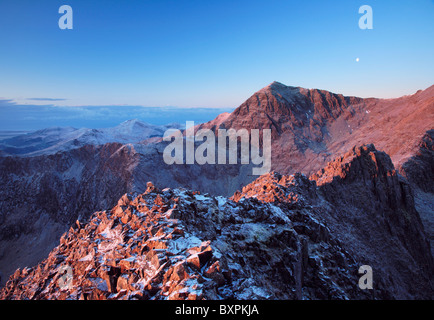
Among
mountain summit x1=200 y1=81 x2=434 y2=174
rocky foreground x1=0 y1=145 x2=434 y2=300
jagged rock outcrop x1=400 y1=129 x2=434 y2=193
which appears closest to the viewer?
rocky foreground x1=0 y1=145 x2=434 y2=300

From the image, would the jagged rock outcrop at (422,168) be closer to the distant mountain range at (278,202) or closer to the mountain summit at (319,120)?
the distant mountain range at (278,202)

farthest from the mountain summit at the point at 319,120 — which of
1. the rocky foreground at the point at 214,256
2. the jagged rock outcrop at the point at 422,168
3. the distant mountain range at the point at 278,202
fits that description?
the rocky foreground at the point at 214,256

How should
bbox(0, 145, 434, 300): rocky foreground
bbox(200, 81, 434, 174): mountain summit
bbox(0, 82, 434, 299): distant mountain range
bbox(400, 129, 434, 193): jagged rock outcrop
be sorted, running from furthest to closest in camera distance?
bbox(200, 81, 434, 174): mountain summit < bbox(400, 129, 434, 193): jagged rock outcrop < bbox(0, 82, 434, 299): distant mountain range < bbox(0, 145, 434, 300): rocky foreground

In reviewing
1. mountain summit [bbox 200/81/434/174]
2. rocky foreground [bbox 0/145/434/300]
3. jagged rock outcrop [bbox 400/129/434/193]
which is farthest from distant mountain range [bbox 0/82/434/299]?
mountain summit [bbox 200/81/434/174]

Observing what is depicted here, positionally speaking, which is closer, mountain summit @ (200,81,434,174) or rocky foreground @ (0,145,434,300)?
rocky foreground @ (0,145,434,300)

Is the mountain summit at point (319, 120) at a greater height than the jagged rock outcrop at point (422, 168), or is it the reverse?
the mountain summit at point (319, 120)

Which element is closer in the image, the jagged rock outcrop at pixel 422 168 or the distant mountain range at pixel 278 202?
the distant mountain range at pixel 278 202

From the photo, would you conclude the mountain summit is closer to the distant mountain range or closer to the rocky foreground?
the distant mountain range
